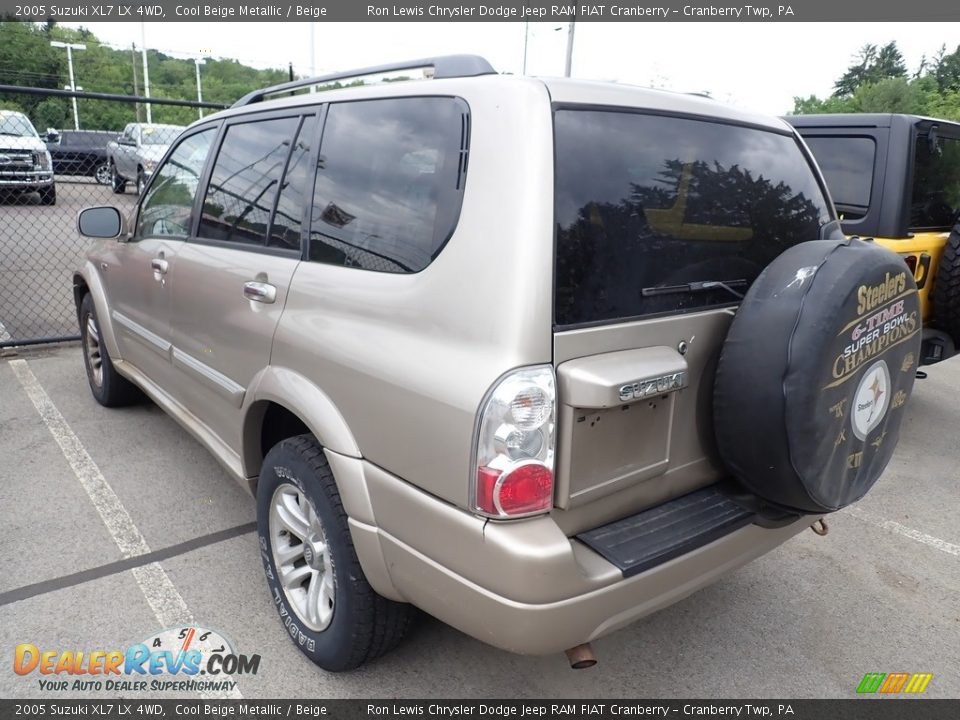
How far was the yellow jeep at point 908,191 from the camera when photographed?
4508 millimetres

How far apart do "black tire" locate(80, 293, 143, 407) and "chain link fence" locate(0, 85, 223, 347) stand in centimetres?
45

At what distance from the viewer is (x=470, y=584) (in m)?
1.74

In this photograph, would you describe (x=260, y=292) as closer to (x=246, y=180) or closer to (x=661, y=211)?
(x=246, y=180)

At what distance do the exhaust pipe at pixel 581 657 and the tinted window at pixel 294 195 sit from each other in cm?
159

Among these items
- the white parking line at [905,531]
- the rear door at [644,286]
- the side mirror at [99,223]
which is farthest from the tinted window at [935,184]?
the side mirror at [99,223]

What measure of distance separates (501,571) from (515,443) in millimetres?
311

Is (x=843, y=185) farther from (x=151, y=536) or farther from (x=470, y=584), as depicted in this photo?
(x=151, y=536)

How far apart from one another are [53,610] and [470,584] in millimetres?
1903

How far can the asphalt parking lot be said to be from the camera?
243 centimetres

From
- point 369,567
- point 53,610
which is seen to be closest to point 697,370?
point 369,567

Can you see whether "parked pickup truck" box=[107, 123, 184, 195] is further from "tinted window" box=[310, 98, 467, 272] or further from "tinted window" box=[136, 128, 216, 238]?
"tinted window" box=[310, 98, 467, 272]

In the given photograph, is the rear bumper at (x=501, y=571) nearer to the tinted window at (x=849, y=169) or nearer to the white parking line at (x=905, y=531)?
the white parking line at (x=905, y=531)

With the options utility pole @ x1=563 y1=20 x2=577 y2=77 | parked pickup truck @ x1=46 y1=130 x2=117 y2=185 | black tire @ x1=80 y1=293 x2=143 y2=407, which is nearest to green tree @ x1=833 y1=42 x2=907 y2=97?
utility pole @ x1=563 y1=20 x2=577 y2=77

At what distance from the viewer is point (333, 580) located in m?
2.23
